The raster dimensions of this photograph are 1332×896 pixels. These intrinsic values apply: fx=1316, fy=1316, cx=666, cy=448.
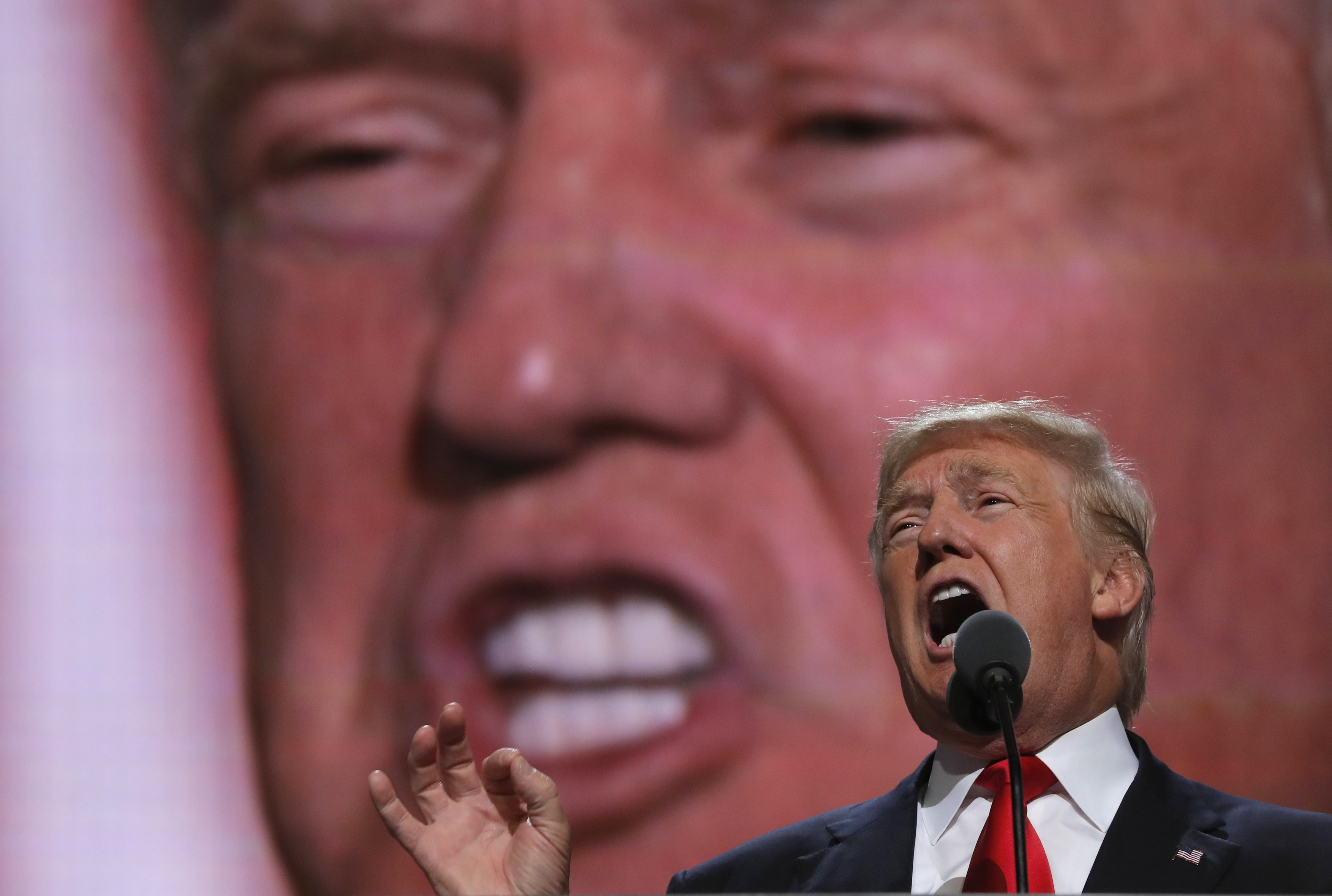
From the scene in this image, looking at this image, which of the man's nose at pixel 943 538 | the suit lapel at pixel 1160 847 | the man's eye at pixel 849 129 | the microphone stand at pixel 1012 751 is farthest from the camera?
the man's eye at pixel 849 129

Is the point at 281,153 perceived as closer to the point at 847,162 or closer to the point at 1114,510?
the point at 847,162

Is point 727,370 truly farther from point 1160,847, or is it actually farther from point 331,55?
point 1160,847

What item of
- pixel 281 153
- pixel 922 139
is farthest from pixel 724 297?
pixel 281 153

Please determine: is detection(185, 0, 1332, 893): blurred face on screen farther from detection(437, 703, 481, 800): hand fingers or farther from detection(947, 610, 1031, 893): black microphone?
detection(947, 610, 1031, 893): black microphone

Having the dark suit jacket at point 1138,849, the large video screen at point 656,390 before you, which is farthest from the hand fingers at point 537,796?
the large video screen at point 656,390

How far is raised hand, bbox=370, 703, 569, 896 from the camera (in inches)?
44.6

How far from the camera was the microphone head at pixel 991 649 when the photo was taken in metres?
0.99

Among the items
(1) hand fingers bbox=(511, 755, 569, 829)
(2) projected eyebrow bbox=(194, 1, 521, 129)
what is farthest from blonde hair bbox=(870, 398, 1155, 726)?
(2) projected eyebrow bbox=(194, 1, 521, 129)

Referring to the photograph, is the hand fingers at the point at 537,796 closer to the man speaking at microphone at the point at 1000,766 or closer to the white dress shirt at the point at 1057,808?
the man speaking at microphone at the point at 1000,766

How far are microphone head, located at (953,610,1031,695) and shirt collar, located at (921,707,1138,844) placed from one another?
25 centimetres

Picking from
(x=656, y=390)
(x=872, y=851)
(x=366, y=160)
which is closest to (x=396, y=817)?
(x=872, y=851)

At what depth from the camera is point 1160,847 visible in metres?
1.14

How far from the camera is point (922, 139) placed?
6.86 feet

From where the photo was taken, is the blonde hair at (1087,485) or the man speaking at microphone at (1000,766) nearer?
the man speaking at microphone at (1000,766)
